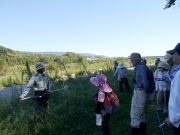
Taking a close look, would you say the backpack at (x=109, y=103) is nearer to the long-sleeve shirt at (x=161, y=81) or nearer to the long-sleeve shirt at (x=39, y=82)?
the long-sleeve shirt at (x=39, y=82)

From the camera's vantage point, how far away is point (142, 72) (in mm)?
3562

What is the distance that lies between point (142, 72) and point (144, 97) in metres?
0.57

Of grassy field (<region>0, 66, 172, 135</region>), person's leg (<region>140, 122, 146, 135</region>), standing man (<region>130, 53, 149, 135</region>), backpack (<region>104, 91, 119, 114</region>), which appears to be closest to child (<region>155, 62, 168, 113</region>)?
grassy field (<region>0, 66, 172, 135</region>)

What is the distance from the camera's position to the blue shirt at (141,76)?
3.52m

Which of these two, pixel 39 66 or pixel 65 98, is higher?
pixel 39 66

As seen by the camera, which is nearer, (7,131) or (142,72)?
(142,72)

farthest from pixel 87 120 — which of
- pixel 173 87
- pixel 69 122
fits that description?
pixel 173 87

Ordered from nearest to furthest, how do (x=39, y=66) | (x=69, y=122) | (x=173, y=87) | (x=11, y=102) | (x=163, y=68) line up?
(x=173, y=87) → (x=39, y=66) → (x=69, y=122) → (x=163, y=68) → (x=11, y=102)

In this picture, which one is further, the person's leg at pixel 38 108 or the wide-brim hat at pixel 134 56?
the person's leg at pixel 38 108

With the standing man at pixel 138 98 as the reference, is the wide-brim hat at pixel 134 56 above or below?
above

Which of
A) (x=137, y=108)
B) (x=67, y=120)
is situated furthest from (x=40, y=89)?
(x=137, y=108)

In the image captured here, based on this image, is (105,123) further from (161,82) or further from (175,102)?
(161,82)

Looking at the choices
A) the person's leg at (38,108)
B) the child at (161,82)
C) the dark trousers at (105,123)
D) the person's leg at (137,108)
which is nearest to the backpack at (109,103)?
the dark trousers at (105,123)

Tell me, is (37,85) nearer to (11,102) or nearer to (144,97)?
(11,102)
